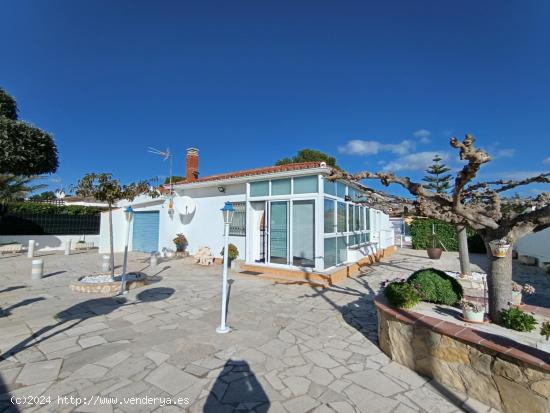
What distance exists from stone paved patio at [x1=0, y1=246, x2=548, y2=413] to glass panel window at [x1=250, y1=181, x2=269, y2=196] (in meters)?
4.05

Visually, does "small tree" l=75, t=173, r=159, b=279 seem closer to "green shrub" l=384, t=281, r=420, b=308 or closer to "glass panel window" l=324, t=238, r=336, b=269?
"glass panel window" l=324, t=238, r=336, b=269

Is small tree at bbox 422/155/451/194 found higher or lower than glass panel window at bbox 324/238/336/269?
higher

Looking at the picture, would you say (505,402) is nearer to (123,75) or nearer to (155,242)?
(123,75)

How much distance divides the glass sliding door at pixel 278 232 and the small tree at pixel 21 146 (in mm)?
9317

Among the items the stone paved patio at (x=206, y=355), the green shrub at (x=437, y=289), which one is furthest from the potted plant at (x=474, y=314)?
the stone paved patio at (x=206, y=355)

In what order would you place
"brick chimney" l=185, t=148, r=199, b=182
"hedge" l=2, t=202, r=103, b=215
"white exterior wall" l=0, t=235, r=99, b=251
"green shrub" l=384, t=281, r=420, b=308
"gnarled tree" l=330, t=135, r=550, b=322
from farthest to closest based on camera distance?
"hedge" l=2, t=202, r=103, b=215 → "white exterior wall" l=0, t=235, r=99, b=251 → "brick chimney" l=185, t=148, r=199, b=182 → "green shrub" l=384, t=281, r=420, b=308 → "gnarled tree" l=330, t=135, r=550, b=322

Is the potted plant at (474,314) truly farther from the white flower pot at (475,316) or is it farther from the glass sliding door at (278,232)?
the glass sliding door at (278,232)

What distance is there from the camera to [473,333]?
3.23 m

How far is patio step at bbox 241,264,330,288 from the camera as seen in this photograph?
328 inches

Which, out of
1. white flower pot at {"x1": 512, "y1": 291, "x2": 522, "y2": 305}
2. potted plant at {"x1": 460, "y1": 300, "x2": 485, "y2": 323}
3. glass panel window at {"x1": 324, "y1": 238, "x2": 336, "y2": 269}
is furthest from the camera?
glass panel window at {"x1": 324, "y1": 238, "x2": 336, "y2": 269}

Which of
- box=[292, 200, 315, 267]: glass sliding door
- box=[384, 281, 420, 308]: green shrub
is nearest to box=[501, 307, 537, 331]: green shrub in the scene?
box=[384, 281, 420, 308]: green shrub

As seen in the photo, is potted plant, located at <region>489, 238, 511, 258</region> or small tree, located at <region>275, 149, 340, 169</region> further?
small tree, located at <region>275, 149, 340, 169</region>

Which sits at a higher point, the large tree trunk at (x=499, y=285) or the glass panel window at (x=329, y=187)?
the glass panel window at (x=329, y=187)

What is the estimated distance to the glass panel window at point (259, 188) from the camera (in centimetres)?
1009
